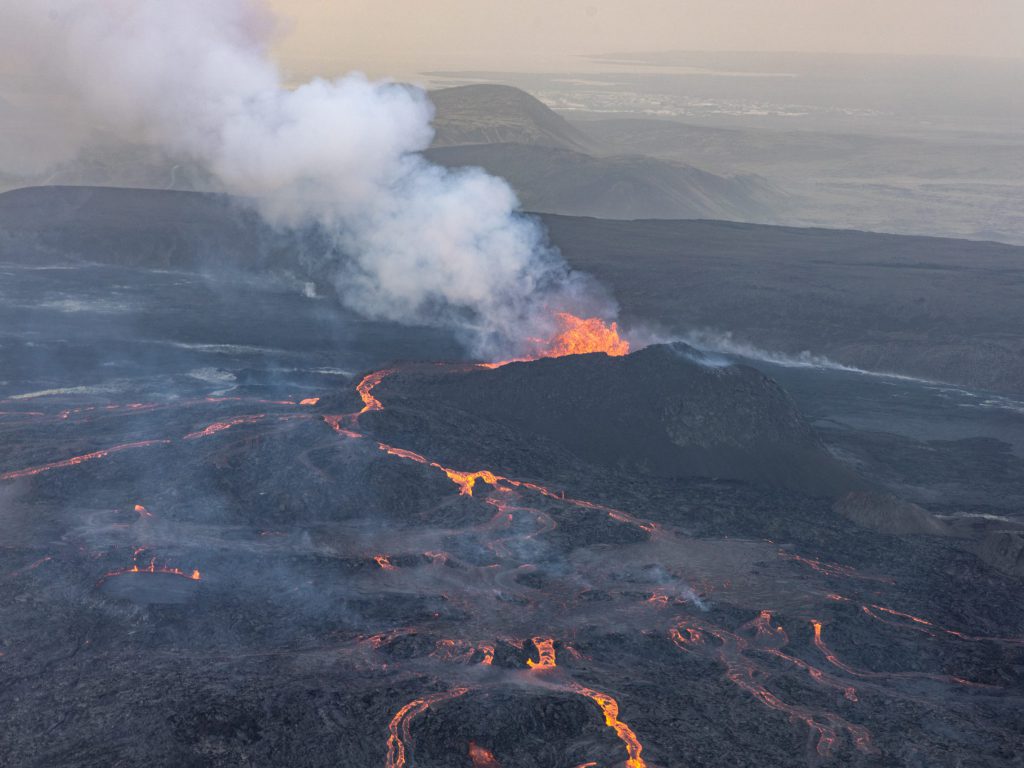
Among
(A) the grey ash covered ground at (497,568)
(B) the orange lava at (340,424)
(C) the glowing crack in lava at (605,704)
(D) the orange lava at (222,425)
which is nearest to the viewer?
(C) the glowing crack in lava at (605,704)

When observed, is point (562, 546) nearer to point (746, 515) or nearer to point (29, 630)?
point (746, 515)

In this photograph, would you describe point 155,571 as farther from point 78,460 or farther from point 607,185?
point 607,185

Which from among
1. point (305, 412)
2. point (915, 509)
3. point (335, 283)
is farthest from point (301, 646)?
Answer: point (335, 283)

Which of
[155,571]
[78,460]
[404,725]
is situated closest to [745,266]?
[78,460]

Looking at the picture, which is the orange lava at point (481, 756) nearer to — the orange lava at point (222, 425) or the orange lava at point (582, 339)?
the orange lava at point (222, 425)

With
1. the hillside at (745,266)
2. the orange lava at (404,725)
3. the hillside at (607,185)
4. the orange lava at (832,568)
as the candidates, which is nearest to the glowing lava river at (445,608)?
the orange lava at (404,725)

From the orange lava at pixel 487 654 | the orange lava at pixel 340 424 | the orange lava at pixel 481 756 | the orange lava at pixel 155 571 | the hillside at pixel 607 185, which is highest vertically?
the orange lava at pixel 481 756
